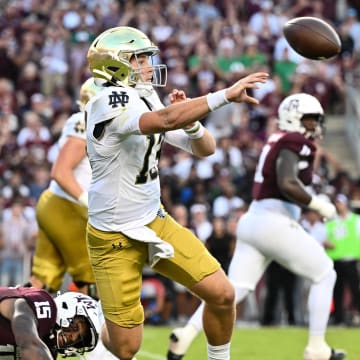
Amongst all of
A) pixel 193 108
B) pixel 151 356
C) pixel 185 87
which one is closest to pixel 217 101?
pixel 193 108

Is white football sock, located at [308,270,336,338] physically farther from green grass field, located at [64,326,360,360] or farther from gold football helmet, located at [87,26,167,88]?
gold football helmet, located at [87,26,167,88]

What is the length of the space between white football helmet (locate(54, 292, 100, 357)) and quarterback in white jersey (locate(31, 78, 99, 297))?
194 centimetres

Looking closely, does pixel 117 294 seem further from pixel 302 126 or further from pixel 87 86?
pixel 302 126

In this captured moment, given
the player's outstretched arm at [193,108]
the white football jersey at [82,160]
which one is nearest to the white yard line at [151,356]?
the white football jersey at [82,160]

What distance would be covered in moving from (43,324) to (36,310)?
0.08 m

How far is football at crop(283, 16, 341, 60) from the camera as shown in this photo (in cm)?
728

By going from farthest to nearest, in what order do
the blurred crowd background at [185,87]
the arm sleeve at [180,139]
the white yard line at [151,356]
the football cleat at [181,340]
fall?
1. the blurred crowd background at [185,87]
2. the white yard line at [151,356]
3. the football cleat at [181,340]
4. the arm sleeve at [180,139]

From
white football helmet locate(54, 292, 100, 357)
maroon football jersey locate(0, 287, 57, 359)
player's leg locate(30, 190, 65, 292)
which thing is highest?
maroon football jersey locate(0, 287, 57, 359)

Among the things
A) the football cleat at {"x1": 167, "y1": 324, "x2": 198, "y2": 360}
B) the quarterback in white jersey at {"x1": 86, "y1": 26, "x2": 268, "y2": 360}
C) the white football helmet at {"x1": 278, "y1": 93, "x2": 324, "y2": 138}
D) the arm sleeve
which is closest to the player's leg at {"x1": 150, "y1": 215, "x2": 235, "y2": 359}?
the quarterback in white jersey at {"x1": 86, "y1": 26, "x2": 268, "y2": 360}

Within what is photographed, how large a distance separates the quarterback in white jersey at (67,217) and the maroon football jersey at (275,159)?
1.18m

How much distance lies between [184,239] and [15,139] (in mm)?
9666

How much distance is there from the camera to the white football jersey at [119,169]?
5.86m

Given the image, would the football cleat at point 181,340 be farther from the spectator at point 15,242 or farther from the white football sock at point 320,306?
the spectator at point 15,242

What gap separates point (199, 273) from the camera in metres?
6.05
